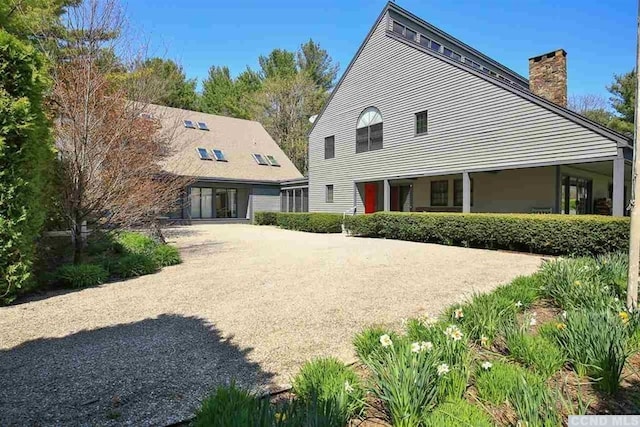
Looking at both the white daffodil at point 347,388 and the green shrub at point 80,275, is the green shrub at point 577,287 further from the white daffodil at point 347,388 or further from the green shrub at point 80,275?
the green shrub at point 80,275

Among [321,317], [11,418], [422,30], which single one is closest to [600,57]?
[422,30]

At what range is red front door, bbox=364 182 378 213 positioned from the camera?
18297 millimetres

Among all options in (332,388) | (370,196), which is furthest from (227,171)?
(332,388)

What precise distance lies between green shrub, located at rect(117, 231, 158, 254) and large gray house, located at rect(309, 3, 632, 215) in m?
9.76

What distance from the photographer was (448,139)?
1360cm

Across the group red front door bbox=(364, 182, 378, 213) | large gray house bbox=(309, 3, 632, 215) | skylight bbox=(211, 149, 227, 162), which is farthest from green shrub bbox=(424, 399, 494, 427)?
skylight bbox=(211, 149, 227, 162)

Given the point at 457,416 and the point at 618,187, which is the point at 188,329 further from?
the point at 618,187

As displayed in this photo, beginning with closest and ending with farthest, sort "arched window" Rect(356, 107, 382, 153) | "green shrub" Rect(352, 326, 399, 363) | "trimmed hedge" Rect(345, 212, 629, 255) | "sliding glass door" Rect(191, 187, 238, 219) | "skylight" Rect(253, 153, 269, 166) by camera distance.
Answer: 1. "green shrub" Rect(352, 326, 399, 363)
2. "trimmed hedge" Rect(345, 212, 629, 255)
3. "arched window" Rect(356, 107, 382, 153)
4. "sliding glass door" Rect(191, 187, 238, 219)
5. "skylight" Rect(253, 153, 269, 166)

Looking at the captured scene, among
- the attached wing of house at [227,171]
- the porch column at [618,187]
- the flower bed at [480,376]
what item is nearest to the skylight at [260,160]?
the attached wing of house at [227,171]

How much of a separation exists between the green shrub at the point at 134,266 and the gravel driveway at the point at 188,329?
360mm

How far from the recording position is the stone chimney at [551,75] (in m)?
13.3

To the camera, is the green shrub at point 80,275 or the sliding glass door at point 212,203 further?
the sliding glass door at point 212,203

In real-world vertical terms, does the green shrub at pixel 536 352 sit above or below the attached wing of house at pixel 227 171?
below

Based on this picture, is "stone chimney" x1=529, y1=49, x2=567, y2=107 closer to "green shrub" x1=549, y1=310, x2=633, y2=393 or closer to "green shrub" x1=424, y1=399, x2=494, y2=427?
"green shrub" x1=549, y1=310, x2=633, y2=393
